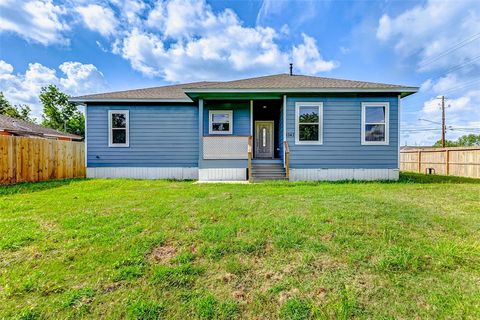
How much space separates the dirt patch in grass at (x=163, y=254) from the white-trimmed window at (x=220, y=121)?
8.29m

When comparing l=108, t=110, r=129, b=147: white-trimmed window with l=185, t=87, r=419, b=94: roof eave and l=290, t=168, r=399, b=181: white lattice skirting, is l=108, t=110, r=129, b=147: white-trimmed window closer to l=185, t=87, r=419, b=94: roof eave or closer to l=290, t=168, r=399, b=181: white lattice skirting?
l=185, t=87, r=419, b=94: roof eave

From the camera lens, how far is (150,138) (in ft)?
35.6

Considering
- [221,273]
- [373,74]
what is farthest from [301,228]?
[373,74]

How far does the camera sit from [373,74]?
50.5 feet

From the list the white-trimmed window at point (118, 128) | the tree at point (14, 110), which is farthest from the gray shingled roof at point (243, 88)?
the tree at point (14, 110)

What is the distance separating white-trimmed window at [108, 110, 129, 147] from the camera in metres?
10.7

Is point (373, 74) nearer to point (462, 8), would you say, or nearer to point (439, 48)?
point (462, 8)

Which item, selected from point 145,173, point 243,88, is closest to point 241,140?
point 243,88

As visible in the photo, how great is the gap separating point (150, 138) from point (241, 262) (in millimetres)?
9251

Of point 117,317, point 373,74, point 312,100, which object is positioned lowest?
point 117,317

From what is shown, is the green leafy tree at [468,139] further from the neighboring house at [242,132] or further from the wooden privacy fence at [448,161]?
the neighboring house at [242,132]

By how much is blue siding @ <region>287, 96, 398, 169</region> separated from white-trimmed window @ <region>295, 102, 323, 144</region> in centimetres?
17

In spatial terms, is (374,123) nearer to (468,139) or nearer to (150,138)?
(150,138)

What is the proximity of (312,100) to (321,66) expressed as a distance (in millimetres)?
9709
